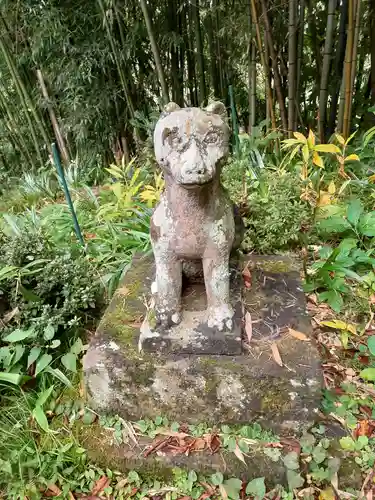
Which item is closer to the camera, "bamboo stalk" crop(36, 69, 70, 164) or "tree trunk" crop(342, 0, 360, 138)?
"tree trunk" crop(342, 0, 360, 138)

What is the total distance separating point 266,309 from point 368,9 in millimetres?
2631

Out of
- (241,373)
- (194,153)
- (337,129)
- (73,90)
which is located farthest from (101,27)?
(241,373)

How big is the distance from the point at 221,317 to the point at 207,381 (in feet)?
0.78

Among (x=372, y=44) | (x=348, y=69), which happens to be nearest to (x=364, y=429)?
(x=348, y=69)

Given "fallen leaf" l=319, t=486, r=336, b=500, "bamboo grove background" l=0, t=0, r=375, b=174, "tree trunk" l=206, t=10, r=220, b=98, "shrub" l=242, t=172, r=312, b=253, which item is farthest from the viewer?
"tree trunk" l=206, t=10, r=220, b=98

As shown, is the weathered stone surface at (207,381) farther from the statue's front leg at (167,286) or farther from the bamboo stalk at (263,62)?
the bamboo stalk at (263,62)

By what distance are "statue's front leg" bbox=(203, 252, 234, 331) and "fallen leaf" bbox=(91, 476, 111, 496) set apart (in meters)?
0.72

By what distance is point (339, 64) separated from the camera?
3.05 m

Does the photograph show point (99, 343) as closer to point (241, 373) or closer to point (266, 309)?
point (241, 373)

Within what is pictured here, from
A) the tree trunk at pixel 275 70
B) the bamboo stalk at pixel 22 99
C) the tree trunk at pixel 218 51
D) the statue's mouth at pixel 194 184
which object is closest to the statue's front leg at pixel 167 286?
the statue's mouth at pixel 194 184

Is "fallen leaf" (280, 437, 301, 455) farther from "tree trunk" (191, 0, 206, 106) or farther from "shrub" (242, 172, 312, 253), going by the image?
"tree trunk" (191, 0, 206, 106)

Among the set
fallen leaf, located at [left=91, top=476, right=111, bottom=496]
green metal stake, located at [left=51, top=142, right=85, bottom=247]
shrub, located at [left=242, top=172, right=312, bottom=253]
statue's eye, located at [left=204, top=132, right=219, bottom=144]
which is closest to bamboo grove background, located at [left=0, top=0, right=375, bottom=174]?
shrub, located at [left=242, top=172, right=312, bottom=253]

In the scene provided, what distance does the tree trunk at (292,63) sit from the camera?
8.64 feet

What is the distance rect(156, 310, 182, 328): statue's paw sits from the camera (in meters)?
1.50
